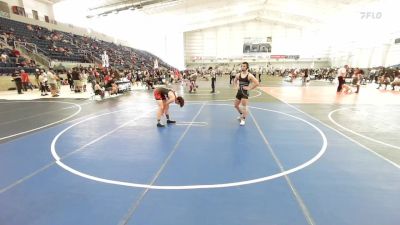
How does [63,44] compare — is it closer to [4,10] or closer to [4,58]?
[4,10]

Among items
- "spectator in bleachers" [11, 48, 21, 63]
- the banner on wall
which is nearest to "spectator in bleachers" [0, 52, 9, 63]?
"spectator in bleachers" [11, 48, 21, 63]

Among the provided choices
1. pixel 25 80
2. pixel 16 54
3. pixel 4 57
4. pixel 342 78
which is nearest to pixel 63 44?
pixel 16 54

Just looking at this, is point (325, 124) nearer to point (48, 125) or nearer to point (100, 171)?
point (100, 171)

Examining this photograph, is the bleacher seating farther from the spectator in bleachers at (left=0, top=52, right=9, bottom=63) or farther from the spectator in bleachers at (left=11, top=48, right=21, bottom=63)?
the spectator in bleachers at (left=0, top=52, right=9, bottom=63)

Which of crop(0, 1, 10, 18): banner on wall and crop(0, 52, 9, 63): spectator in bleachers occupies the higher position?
crop(0, 1, 10, 18): banner on wall

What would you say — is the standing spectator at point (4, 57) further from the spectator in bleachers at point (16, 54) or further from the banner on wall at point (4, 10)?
the banner on wall at point (4, 10)

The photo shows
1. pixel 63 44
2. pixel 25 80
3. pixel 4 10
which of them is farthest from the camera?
pixel 63 44

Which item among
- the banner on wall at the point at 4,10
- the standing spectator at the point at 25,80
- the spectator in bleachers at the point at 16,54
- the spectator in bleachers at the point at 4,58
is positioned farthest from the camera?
the banner on wall at the point at 4,10

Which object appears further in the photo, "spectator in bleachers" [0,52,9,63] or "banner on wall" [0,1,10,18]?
"banner on wall" [0,1,10,18]

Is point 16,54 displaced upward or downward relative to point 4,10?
downward

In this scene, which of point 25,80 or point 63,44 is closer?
point 25,80

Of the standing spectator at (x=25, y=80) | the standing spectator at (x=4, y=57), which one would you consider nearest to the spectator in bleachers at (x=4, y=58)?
the standing spectator at (x=4, y=57)

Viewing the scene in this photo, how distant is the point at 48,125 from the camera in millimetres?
7996

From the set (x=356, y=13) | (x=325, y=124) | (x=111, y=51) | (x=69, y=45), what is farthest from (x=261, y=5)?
(x=325, y=124)
